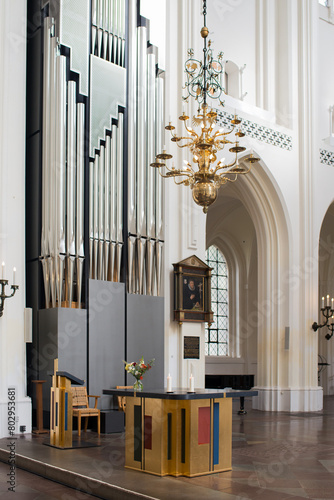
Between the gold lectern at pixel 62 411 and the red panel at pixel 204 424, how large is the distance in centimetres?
186

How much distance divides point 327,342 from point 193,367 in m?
9.19

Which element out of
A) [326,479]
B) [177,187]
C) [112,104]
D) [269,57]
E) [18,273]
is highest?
[269,57]

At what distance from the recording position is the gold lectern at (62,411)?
7.31 metres

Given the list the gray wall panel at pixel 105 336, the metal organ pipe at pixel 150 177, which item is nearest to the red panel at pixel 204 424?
the gray wall panel at pixel 105 336

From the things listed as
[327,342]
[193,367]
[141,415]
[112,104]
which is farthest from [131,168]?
[327,342]

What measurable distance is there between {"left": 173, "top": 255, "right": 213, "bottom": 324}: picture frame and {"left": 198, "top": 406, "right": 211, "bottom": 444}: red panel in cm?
457

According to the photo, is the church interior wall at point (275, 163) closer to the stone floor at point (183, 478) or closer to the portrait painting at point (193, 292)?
the portrait painting at point (193, 292)

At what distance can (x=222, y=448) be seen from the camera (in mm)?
6176

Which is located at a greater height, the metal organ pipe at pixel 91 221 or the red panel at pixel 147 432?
the metal organ pipe at pixel 91 221

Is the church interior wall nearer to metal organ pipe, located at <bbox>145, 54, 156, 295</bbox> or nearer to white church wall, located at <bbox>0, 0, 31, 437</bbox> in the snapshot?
metal organ pipe, located at <bbox>145, 54, 156, 295</bbox>

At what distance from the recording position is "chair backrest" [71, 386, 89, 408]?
28.0 ft

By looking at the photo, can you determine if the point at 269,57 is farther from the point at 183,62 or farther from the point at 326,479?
the point at 326,479

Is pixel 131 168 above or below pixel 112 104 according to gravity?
below

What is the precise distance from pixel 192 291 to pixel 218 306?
323 inches
